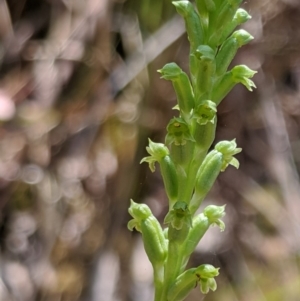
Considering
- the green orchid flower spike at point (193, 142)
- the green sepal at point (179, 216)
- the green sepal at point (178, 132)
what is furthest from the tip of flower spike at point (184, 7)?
the green sepal at point (179, 216)

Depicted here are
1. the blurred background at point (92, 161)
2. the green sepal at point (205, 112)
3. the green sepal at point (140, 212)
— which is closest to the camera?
Result: the green sepal at point (205, 112)

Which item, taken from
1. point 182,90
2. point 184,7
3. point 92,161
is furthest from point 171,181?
point 92,161

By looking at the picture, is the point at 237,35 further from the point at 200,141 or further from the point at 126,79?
the point at 126,79

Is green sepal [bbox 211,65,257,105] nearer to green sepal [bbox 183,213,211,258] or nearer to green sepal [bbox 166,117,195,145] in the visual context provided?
green sepal [bbox 166,117,195,145]

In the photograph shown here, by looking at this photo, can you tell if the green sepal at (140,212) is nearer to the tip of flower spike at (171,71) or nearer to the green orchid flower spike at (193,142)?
the green orchid flower spike at (193,142)

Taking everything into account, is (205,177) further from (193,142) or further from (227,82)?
(227,82)

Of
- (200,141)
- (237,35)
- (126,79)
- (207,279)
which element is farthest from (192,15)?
(126,79)

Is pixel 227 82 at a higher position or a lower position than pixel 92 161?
higher
